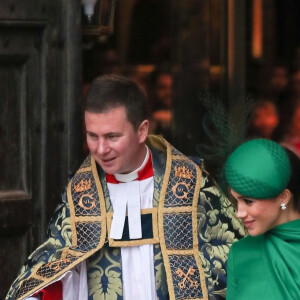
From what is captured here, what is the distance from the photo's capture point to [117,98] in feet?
16.9

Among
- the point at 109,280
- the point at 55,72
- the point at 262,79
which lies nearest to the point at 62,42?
the point at 55,72

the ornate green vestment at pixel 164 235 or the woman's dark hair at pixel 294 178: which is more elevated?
the woman's dark hair at pixel 294 178

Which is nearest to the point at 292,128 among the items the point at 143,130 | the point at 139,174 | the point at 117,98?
the point at 139,174

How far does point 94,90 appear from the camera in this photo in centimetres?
519

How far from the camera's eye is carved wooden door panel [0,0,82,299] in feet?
20.2

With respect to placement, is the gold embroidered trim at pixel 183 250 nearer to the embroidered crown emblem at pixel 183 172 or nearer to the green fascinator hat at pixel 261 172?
the embroidered crown emblem at pixel 183 172

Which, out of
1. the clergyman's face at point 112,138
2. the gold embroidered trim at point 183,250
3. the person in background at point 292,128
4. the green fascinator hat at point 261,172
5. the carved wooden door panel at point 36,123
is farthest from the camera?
the person in background at point 292,128

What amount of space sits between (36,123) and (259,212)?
1993mm

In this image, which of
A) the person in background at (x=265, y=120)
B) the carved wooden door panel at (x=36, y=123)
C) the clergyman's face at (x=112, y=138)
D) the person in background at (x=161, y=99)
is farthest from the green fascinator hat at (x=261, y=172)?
the person in background at (x=265, y=120)

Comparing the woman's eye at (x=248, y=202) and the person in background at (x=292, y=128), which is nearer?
the woman's eye at (x=248, y=202)

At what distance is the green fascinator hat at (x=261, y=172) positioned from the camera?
447cm

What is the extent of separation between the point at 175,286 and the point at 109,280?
0.29 metres

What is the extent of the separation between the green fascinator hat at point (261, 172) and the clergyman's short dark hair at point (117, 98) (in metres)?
0.78

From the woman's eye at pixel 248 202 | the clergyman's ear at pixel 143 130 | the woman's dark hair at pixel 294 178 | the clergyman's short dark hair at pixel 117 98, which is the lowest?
the woman's eye at pixel 248 202
